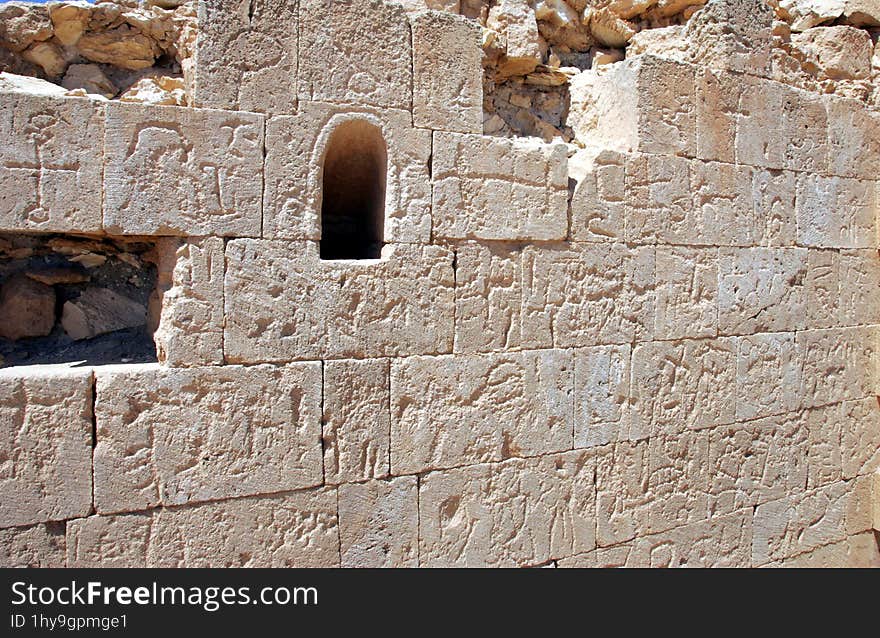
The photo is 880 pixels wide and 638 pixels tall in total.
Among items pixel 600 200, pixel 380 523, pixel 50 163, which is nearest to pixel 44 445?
pixel 50 163

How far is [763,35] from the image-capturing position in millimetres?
4680

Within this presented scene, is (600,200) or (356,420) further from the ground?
(600,200)

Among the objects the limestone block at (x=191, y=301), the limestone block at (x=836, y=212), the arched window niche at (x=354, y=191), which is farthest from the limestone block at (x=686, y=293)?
the limestone block at (x=191, y=301)

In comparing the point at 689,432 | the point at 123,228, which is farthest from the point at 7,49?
the point at 689,432

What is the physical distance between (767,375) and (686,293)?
39.5 inches

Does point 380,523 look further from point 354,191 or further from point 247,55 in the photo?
point 247,55

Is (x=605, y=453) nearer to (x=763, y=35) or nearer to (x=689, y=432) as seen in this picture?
(x=689, y=432)

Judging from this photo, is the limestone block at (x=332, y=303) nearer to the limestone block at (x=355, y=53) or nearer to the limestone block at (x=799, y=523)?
the limestone block at (x=355, y=53)

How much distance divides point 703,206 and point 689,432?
5.01 feet

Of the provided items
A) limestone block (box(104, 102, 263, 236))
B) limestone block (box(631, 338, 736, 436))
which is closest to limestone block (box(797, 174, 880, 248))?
limestone block (box(631, 338, 736, 436))

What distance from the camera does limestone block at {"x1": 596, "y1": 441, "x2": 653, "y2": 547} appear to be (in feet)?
13.8

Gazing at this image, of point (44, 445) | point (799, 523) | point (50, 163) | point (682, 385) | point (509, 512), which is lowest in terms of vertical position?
point (799, 523)

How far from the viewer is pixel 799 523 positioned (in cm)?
503

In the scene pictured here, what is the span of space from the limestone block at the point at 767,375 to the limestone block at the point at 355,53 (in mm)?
2968
